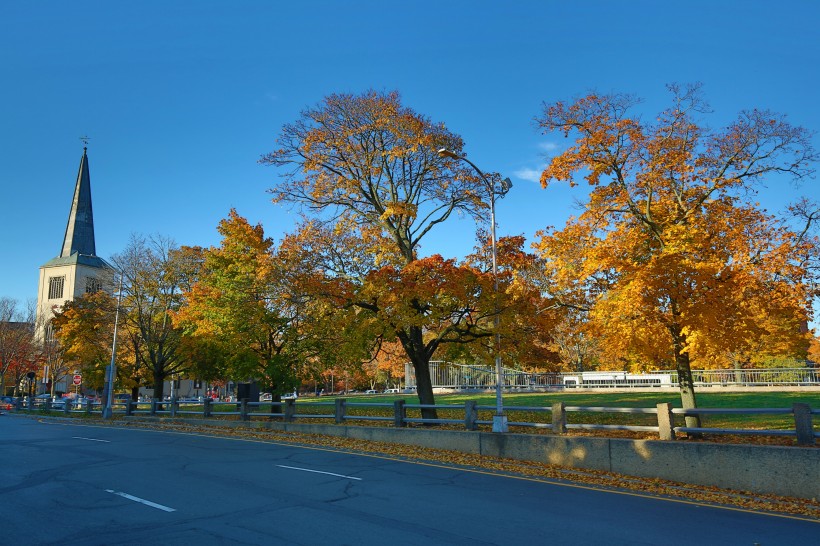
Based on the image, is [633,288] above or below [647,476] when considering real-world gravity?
above

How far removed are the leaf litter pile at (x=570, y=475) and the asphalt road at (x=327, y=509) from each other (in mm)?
734

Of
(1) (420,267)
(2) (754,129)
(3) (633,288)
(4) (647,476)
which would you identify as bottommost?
(4) (647,476)

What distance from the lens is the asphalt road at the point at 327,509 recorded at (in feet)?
23.7

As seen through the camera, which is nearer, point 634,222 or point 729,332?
point 729,332

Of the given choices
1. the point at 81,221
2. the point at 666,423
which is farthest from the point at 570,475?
the point at 81,221

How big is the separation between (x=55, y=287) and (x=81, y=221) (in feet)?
47.4

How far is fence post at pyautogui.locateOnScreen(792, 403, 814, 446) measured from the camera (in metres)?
10.9

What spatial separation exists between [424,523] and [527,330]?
13.0m

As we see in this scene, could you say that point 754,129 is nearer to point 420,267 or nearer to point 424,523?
point 420,267

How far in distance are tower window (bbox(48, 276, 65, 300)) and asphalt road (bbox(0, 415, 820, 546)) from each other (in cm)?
11181

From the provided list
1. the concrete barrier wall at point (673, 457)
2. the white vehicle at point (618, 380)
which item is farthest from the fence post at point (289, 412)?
the white vehicle at point (618, 380)

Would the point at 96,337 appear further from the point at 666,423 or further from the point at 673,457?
the point at 673,457

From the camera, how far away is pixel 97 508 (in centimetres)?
851

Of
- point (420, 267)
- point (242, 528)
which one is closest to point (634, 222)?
point (420, 267)
